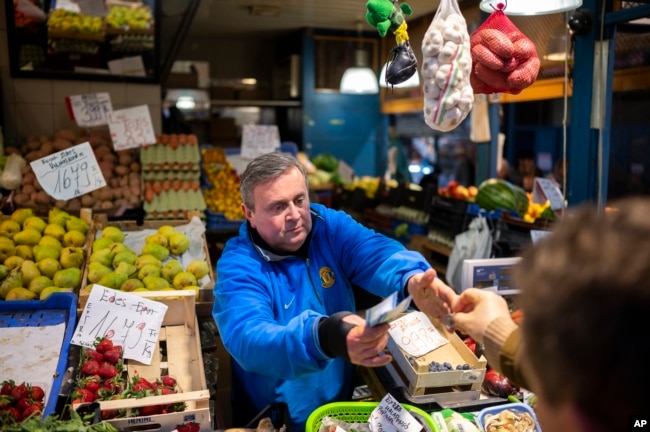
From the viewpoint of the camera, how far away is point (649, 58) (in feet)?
15.5

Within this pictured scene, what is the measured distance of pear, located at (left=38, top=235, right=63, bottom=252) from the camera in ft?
11.0

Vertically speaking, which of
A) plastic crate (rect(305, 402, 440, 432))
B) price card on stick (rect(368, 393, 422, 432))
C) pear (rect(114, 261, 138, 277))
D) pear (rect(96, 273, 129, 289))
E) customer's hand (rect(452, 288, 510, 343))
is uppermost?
customer's hand (rect(452, 288, 510, 343))

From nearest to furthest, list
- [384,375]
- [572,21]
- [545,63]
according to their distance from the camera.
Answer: [384,375] → [572,21] → [545,63]

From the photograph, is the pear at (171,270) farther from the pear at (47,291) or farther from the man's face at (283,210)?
the man's face at (283,210)

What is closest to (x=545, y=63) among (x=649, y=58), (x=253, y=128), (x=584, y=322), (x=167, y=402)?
(x=649, y=58)

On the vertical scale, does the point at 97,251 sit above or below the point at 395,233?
above

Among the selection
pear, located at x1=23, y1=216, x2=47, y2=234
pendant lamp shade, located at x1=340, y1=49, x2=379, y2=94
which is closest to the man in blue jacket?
pear, located at x1=23, y1=216, x2=47, y2=234

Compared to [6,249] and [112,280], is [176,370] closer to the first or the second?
[112,280]

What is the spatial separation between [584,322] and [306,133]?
994 centimetres

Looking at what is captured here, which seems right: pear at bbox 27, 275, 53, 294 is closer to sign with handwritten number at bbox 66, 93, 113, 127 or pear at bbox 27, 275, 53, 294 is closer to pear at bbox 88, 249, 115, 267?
pear at bbox 88, 249, 115, 267

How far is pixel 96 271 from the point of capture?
10.1 ft

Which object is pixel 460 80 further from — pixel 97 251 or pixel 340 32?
pixel 340 32

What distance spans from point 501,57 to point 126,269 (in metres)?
2.15

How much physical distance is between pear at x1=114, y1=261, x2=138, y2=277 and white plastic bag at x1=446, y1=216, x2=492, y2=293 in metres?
2.22
